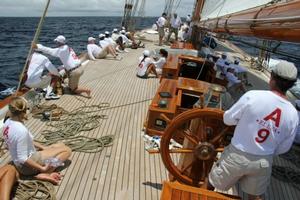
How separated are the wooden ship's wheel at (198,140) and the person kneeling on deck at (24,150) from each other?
1.38m

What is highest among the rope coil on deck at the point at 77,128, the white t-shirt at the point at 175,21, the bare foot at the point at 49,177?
the white t-shirt at the point at 175,21

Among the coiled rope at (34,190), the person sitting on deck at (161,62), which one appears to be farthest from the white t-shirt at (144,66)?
the coiled rope at (34,190)

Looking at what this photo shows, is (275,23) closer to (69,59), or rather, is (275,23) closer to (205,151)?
(205,151)

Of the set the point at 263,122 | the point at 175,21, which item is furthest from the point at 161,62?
the point at 263,122

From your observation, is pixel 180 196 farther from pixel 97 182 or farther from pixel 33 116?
pixel 33 116

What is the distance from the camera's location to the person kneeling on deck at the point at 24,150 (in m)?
3.45

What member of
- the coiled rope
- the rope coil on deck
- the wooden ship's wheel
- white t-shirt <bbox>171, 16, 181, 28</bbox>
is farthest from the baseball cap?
white t-shirt <bbox>171, 16, 181, 28</bbox>

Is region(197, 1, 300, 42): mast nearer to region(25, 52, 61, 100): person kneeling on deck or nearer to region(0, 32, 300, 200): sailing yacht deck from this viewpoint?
region(0, 32, 300, 200): sailing yacht deck

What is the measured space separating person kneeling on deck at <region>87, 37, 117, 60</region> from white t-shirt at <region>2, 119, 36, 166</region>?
777 centimetres

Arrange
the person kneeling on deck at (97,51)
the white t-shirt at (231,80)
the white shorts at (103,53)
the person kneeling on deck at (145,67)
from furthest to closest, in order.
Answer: the white shorts at (103,53) → the person kneeling on deck at (97,51) → the person kneeling on deck at (145,67) → the white t-shirt at (231,80)

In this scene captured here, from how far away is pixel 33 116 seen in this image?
5.94m

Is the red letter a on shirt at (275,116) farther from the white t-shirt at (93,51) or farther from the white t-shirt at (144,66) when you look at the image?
the white t-shirt at (93,51)

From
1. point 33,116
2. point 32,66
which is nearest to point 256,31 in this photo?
point 33,116

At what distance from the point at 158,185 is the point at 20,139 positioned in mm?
1532
